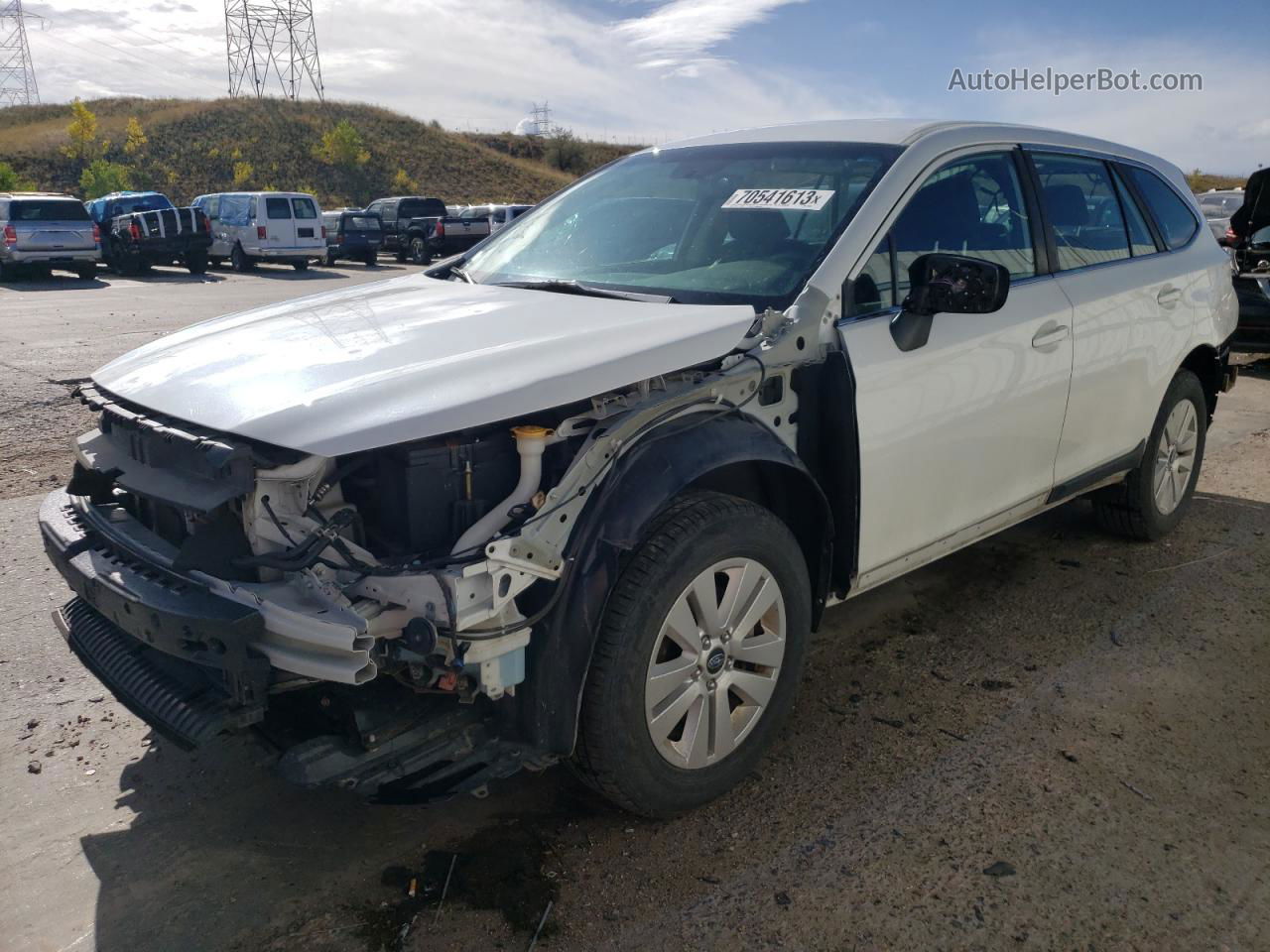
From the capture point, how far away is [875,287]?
326cm

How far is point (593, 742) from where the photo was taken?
8.49 ft

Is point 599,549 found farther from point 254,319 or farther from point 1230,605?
point 1230,605

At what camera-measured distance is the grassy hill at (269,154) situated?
179 ft

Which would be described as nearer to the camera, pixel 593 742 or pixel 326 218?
pixel 593 742

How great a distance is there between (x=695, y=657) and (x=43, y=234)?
21.6 metres

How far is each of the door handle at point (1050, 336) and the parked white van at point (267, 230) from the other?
912 inches

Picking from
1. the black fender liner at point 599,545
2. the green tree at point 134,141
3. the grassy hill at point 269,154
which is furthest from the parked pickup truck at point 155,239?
the green tree at point 134,141

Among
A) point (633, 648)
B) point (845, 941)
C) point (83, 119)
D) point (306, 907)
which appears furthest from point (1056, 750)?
point (83, 119)

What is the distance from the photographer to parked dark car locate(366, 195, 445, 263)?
28.4m

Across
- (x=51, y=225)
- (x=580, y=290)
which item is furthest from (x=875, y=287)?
(x=51, y=225)

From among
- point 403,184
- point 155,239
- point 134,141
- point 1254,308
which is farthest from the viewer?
point 403,184

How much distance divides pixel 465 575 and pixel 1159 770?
2.27m

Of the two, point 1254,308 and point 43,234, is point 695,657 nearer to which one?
point 1254,308

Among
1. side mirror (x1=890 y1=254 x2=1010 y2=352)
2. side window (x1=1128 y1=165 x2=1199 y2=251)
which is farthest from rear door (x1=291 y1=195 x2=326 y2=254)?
side mirror (x1=890 y1=254 x2=1010 y2=352)
